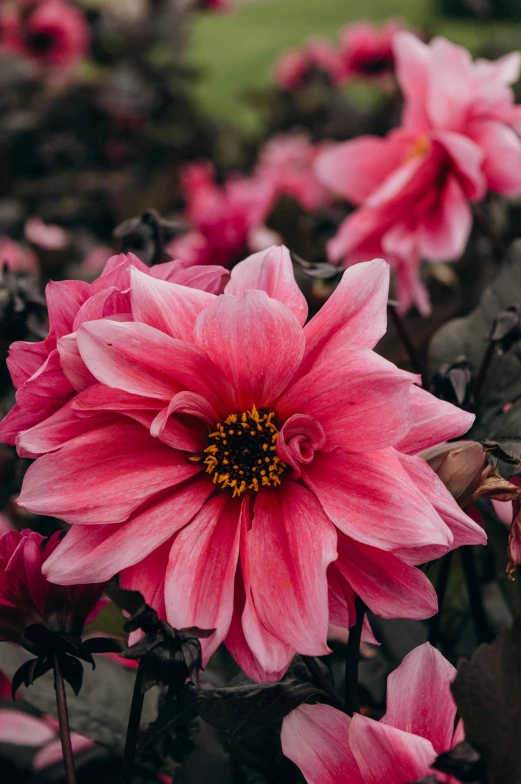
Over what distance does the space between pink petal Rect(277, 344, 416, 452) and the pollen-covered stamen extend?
44 mm

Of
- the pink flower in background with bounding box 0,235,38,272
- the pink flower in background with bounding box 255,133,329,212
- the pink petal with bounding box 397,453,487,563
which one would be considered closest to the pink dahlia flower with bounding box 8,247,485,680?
the pink petal with bounding box 397,453,487,563

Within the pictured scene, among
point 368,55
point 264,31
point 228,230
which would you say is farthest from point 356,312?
point 264,31

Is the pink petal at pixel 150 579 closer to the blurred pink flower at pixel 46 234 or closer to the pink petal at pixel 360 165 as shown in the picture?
the pink petal at pixel 360 165

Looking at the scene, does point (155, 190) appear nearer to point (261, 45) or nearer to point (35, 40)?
point (35, 40)

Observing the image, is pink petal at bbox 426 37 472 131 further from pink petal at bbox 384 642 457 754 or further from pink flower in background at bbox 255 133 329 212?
pink flower in background at bbox 255 133 329 212

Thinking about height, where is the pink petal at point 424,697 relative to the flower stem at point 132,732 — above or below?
above

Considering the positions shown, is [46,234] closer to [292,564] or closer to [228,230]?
[228,230]

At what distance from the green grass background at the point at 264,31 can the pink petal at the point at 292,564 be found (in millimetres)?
4158

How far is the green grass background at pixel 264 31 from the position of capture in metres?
4.97

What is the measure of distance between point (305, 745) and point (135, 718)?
0.32 ft

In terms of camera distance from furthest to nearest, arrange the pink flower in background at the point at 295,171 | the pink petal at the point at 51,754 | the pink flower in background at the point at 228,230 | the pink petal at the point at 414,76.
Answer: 1. the pink flower in background at the point at 295,171
2. the pink flower in background at the point at 228,230
3. the pink petal at the point at 414,76
4. the pink petal at the point at 51,754

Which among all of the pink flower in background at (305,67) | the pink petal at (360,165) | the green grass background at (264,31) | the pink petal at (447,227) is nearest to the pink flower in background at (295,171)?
the pink flower in background at (305,67)

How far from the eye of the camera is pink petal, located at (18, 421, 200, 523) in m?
0.46

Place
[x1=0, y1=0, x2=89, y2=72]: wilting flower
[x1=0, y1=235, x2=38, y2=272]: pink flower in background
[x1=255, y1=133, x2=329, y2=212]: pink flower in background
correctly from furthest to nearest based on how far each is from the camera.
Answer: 1. [x1=0, y1=0, x2=89, y2=72]: wilting flower
2. [x1=255, y1=133, x2=329, y2=212]: pink flower in background
3. [x1=0, y1=235, x2=38, y2=272]: pink flower in background
